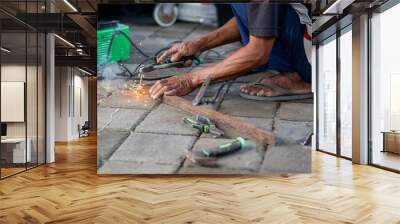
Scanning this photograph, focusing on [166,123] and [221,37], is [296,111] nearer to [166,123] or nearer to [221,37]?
[221,37]

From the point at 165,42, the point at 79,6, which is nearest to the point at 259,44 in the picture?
the point at 165,42

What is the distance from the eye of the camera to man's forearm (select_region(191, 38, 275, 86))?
21.1 feet

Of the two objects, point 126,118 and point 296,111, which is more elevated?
point 296,111

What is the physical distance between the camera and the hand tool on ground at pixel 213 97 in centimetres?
639

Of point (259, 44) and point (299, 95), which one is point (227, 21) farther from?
point (299, 95)

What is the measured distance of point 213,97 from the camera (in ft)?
21.0

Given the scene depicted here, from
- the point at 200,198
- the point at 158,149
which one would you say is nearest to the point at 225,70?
the point at 158,149

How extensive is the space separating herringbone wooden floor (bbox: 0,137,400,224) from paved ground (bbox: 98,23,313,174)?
217 mm

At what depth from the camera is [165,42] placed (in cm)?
647

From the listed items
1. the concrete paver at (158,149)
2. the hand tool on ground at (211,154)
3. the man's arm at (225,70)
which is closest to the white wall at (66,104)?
the concrete paver at (158,149)

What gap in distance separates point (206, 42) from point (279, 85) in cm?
137

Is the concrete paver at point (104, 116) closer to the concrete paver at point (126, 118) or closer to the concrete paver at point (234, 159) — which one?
the concrete paver at point (126, 118)

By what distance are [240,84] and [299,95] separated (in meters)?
0.97

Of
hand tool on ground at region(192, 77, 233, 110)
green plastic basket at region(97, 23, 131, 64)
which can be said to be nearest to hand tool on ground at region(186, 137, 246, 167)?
hand tool on ground at region(192, 77, 233, 110)
